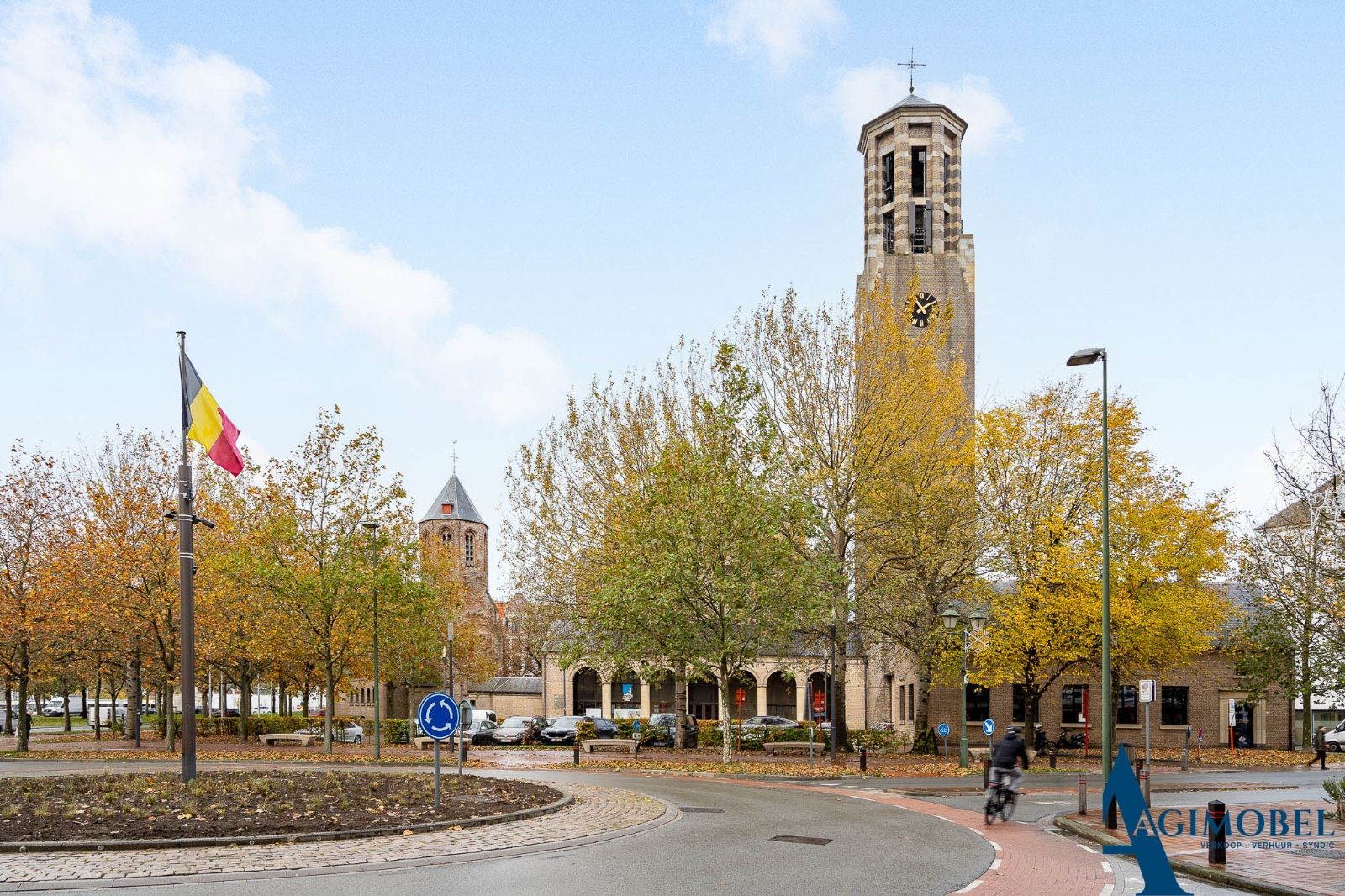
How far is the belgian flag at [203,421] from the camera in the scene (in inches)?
755

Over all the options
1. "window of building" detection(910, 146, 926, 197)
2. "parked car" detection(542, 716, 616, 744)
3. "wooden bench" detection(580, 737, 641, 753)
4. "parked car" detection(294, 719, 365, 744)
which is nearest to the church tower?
"window of building" detection(910, 146, 926, 197)

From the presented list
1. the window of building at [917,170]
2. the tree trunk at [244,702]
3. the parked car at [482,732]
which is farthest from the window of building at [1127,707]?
the tree trunk at [244,702]

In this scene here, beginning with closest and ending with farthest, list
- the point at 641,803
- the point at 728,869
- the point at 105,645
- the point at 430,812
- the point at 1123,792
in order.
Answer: the point at 728,869 → the point at 430,812 → the point at 1123,792 → the point at 641,803 → the point at 105,645

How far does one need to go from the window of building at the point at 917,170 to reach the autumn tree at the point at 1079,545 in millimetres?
26875

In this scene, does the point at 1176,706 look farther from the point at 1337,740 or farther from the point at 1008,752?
the point at 1008,752

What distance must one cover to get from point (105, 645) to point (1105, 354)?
33701 millimetres

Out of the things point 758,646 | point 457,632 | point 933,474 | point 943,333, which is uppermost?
point 943,333

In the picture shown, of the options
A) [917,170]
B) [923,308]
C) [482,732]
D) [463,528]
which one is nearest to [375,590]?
[482,732]

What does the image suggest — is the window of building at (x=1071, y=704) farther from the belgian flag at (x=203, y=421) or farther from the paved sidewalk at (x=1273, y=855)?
the belgian flag at (x=203, y=421)

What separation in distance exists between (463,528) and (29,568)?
66.1 meters

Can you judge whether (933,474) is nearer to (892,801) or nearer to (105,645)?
(892,801)

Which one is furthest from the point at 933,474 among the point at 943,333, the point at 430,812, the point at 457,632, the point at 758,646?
the point at 457,632

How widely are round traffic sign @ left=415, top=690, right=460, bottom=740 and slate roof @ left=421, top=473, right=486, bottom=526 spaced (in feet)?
289

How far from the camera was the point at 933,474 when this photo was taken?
34.3 metres
